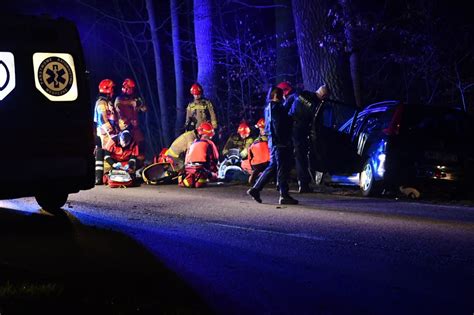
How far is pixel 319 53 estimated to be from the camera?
15906 mm

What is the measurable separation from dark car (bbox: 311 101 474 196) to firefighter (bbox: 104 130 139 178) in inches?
179

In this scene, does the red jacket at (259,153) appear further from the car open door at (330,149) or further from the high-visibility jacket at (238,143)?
the car open door at (330,149)

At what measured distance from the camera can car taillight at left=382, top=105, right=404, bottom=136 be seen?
37.4 feet

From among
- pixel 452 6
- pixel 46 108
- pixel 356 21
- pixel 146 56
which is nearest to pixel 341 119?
pixel 356 21

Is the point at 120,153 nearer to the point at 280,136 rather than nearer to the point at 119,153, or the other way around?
the point at 119,153

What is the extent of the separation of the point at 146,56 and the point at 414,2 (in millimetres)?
15500

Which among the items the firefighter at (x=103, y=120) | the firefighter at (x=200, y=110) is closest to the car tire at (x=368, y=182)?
the firefighter at (x=200, y=110)

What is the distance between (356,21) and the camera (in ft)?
51.1

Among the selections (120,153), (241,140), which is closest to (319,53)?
(241,140)

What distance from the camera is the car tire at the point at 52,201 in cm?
958

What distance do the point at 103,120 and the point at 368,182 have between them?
6258 mm

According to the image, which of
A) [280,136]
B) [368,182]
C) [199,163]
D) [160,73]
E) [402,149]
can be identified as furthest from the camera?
[160,73]

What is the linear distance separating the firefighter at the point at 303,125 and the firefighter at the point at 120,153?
409cm

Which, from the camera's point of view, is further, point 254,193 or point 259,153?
point 259,153
